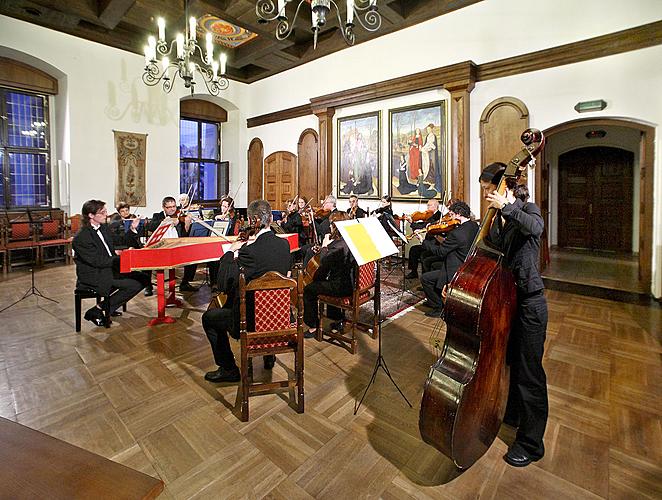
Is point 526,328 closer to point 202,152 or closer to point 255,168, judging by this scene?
point 255,168

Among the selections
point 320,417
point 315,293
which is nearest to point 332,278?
point 315,293

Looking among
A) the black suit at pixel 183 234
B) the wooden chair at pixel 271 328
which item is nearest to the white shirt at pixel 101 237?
the black suit at pixel 183 234

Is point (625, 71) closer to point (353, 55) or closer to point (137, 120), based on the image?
point (353, 55)

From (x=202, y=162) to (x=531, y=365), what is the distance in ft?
37.7

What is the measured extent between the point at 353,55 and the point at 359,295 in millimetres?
6991

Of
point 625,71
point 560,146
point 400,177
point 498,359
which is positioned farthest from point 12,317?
point 560,146

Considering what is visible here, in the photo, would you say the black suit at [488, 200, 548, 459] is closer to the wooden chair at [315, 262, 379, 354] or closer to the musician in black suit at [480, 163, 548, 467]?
the musician in black suit at [480, 163, 548, 467]

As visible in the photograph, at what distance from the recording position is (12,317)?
186 inches

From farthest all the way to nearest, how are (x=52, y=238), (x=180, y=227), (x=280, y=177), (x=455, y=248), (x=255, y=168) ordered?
(x=255, y=168) < (x=280, y=177) < (x=52, y=238) < (x=180, y=227) < (x=455, y=248)

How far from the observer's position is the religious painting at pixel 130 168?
9.10 meters

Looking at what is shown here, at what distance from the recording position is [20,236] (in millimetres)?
7574

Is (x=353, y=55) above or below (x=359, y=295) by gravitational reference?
above

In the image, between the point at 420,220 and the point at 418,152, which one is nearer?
the point at 420,220

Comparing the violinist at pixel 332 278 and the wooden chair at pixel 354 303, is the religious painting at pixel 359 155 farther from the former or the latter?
the wooden chair at pixel 354 303
